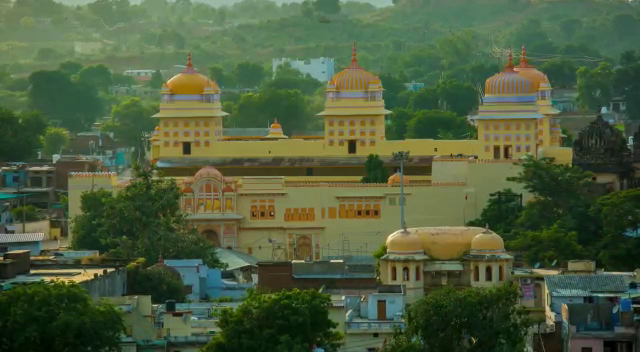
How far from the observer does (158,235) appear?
7819cm

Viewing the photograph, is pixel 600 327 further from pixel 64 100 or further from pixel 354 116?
pixel 64 100

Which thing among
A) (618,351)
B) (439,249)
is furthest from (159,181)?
(618,351)

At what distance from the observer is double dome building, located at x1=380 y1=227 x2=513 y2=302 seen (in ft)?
215

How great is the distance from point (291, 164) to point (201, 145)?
333 centimetres

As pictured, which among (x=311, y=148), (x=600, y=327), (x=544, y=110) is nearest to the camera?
(x=600, y=327)

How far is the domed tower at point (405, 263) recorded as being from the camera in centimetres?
6531

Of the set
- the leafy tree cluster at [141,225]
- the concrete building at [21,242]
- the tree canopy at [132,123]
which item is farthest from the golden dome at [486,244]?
the tree canopy at [132,123]

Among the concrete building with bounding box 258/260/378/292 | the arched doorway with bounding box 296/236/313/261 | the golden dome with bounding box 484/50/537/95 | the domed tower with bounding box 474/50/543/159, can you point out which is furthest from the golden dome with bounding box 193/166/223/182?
the concrete building with bounding box 258/260/378/292

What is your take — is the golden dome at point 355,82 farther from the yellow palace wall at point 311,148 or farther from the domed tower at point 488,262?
the domed tower at point 488,262

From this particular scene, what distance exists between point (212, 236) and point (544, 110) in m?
13.0

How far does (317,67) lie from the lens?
187875 millimetres

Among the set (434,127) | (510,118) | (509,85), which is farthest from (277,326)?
(434,127)

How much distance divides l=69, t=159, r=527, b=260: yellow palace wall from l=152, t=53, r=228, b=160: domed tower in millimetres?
5442

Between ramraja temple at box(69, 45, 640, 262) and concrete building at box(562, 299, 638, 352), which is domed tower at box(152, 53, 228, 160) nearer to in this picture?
ramraja temple at box(69, 45, 640, 262)
